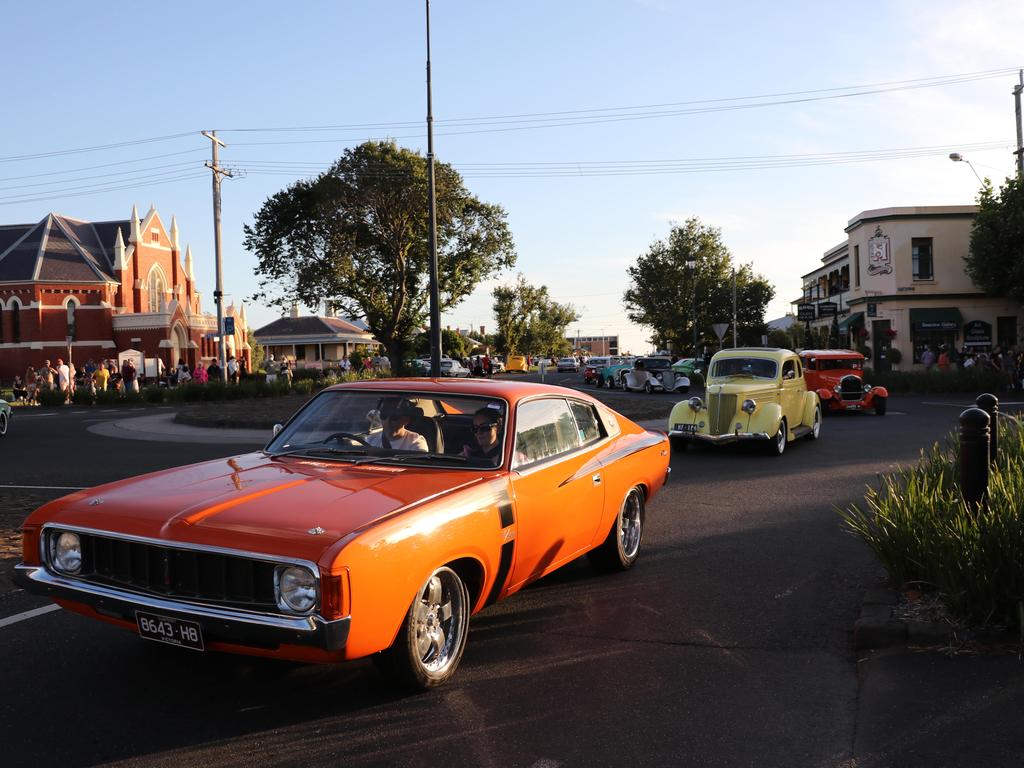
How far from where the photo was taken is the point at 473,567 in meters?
4.55

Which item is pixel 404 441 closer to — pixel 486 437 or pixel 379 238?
pixel 486 437

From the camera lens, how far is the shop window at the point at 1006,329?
40.3m

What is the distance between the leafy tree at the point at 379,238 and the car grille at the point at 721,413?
28.4 metres

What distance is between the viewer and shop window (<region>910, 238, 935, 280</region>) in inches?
1619

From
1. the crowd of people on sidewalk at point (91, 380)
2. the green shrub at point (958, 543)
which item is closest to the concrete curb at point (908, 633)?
the green shrub at point (958, 543)

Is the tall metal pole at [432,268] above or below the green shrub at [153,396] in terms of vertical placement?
above

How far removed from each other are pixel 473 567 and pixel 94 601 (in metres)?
1.80

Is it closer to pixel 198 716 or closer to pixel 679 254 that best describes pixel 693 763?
pixel 198 716

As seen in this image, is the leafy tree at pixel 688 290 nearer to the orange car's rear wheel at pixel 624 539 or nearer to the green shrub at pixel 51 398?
the green shrub at pixel 51 398

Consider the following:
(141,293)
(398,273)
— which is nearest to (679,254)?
(398,273)

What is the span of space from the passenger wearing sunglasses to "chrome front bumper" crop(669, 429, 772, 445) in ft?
29.9

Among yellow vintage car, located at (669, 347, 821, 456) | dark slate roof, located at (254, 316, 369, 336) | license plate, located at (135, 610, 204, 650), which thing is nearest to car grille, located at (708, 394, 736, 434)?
yellow vintage car, located at (669, 347, 821, 456)

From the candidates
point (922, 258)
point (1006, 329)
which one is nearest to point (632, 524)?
point (922, 258)

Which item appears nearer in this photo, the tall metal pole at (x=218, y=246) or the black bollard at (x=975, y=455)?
the black bollard at (x=975, y=455)
